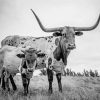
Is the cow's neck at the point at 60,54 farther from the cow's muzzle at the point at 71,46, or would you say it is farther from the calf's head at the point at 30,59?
the calf's head at the point at 30,59

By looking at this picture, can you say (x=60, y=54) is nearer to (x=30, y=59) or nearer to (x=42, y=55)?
(x=42, y=55)

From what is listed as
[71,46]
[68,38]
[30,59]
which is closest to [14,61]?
[30,59]

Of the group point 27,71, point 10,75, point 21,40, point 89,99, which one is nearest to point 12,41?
point 21,40

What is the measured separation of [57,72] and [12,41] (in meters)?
3.30

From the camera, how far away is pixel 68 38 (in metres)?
7.94

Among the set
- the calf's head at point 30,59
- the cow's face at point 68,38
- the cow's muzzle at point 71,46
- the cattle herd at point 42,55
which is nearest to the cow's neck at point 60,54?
the cattle herd at point 42,55

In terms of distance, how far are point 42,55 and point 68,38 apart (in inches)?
43.5

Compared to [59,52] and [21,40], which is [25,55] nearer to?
[59,52]

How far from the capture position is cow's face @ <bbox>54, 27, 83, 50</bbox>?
25.0 ft

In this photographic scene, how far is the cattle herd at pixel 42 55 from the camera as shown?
25.1 feet

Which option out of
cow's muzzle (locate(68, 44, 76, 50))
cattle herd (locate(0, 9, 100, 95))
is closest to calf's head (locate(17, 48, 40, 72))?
cattle herd (locate(0, 9, 100, 95))

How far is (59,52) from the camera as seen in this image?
28.2ft

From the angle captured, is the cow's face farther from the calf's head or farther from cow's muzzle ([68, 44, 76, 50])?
the calf's head

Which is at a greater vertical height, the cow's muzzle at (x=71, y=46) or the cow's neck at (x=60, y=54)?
the cow's muzzle at (x=71, y=46)
